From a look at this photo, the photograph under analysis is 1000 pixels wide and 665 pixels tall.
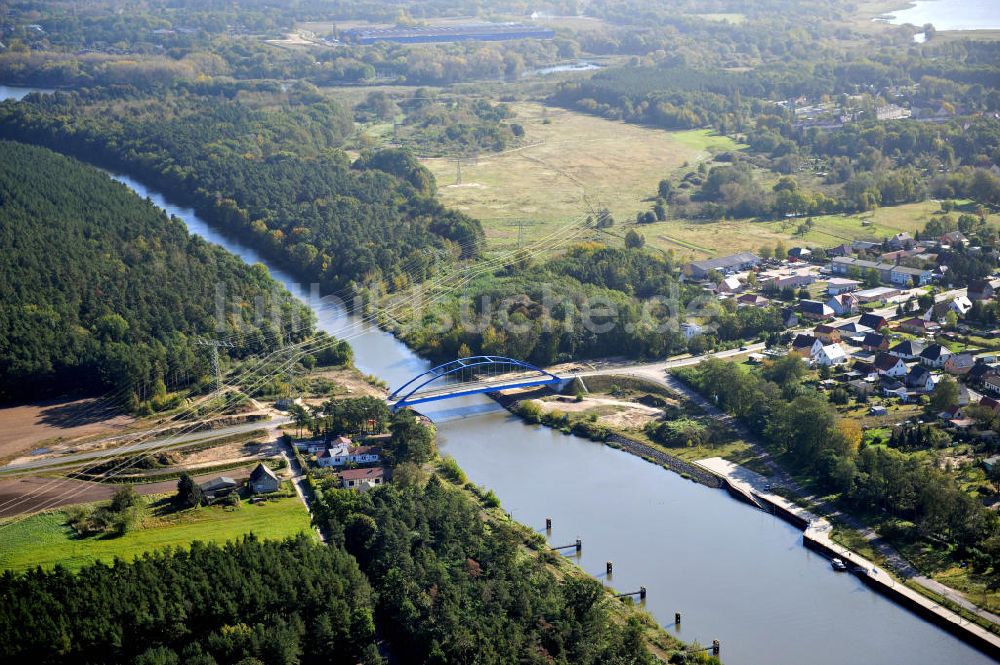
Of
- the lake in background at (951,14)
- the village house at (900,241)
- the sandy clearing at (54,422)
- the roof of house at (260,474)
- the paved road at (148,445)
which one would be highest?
the lake in background at (951,14)

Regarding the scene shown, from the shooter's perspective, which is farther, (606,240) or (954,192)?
(954,192)

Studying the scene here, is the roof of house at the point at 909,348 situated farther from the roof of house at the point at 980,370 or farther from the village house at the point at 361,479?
the village house at the point at 361,479

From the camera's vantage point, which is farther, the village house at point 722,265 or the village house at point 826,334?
the village house at point 722,265

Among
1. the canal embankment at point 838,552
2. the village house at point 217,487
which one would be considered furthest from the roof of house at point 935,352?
the village house at point 217,487

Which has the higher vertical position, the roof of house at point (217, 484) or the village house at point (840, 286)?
the village house at point (840, 286)

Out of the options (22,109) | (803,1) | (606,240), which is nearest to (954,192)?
(606,240)

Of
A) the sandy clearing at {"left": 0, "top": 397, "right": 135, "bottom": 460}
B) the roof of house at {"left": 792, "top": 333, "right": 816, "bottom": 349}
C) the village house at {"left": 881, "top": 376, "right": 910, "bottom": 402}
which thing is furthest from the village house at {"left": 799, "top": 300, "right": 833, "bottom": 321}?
the sandy clearing at {"left": 0, "top": 397, "right": 135, "bottom": 460}

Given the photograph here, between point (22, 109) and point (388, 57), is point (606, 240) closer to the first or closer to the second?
point (22, 109)

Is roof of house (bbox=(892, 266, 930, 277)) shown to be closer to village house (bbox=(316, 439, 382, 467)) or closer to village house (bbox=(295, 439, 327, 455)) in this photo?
village house (bbox=(316, 439, 382, 467))
